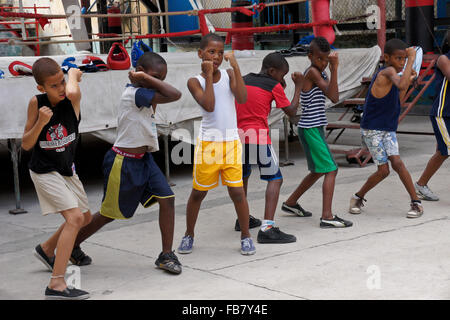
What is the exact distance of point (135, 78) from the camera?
4.30 meters

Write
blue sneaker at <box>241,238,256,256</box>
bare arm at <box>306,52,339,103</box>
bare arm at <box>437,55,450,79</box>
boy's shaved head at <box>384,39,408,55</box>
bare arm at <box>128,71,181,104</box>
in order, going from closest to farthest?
bare arm at <box>128,71,181,104</box>, blue sneaker at <box>241,238,256,256</box>, bare arm at <box>306,52,339,103</box>, boy's shaved head at <box>384,39,408,55</box>, bare arm at <box>437,55,450,79</box>

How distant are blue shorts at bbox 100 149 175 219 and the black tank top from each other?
1.19ft

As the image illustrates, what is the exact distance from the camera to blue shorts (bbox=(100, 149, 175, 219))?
14.5ft

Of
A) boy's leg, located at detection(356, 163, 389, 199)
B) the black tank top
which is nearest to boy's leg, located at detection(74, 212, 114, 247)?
the black tank top

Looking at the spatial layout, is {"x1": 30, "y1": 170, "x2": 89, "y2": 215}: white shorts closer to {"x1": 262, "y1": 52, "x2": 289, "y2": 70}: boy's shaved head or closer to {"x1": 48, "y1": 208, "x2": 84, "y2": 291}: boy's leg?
{"x1": 48, "y1": 208, "x2": 84, "y2": 291}: boy's leg

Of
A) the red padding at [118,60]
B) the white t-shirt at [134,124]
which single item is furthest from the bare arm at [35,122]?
the red padding at [118,60]

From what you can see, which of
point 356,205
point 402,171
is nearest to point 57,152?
point 356,205

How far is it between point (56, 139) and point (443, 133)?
3558 mm

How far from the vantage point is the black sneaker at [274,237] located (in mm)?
5078

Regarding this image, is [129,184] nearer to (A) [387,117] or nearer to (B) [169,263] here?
(B) [169,263]

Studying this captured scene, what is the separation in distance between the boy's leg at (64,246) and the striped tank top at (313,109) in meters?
2.18

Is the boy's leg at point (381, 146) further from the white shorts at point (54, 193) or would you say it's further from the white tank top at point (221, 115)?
the white shorts at point (54, 193)

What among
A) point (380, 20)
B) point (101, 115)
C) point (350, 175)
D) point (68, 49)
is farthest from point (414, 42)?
point (68, 49)

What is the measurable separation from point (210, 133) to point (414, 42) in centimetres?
670
